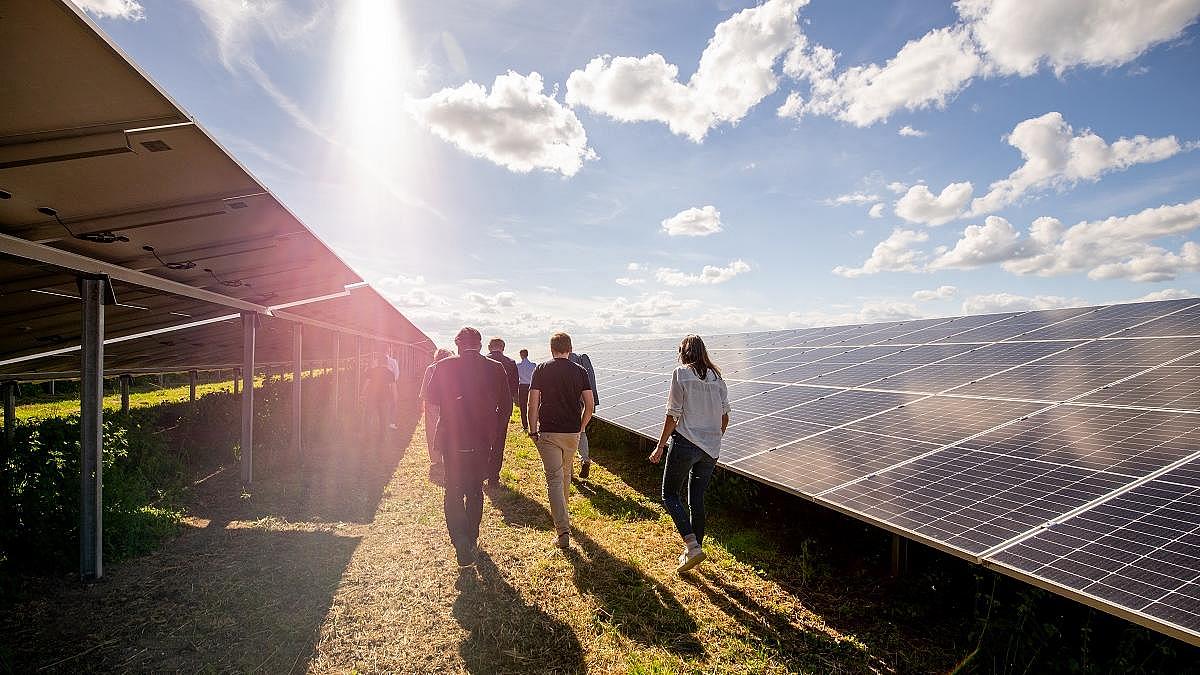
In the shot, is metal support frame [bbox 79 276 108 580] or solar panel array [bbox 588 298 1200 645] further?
metal support frame [bbox 79 276 108 580]

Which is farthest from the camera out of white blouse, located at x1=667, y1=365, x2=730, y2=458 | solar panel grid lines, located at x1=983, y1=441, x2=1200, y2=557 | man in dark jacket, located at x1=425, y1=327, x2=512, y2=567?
man in dark jacket, located at x1=425, y1=327, x2=512, y2=567

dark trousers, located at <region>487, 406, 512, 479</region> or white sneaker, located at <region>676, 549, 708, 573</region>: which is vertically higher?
dark trousers, located at <region>487, 406, 512, 479</region>

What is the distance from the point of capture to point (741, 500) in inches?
320

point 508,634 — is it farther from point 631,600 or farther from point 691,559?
point 691,559

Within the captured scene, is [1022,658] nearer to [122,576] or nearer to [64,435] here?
[122,576]

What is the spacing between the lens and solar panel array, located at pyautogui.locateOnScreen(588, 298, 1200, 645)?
3541 mm

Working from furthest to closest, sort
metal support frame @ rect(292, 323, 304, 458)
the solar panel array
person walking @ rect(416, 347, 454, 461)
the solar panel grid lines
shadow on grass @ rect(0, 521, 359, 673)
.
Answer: metal support frame @ rect(292, 323, 304, 458), person walking @ rect(416, 347, 454, 461), shadow on grass @ rect(0, 521, 359, 673), the solar panel grid lines, the solar panel array

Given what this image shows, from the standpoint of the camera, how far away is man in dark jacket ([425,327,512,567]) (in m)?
5.79

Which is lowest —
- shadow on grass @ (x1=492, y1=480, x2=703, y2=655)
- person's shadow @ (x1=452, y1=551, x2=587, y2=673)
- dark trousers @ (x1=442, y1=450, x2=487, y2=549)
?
shadow on grass @ (x1=492, y1=480, x2=703, y2=655)

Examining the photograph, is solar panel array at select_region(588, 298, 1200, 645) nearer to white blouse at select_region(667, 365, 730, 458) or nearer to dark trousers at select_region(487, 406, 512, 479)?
white blouse at select_region(667, 365, 730, 458)

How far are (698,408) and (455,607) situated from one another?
118 inches

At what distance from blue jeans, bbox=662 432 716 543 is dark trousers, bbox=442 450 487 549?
80.6 inches

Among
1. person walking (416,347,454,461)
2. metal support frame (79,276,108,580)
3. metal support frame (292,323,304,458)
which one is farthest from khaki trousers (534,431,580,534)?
metal support frame (292,323,304,458)

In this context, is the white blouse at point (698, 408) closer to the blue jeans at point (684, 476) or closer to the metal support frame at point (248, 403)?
the blue jeans at point (684, 476)
